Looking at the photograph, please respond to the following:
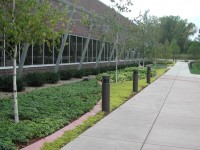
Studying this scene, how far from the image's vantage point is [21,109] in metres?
8.81

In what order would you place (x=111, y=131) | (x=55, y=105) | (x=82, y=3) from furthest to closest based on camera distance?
1. (x=82, y=3)
2. (x=55, y=105)
3. (x=111, y=131)

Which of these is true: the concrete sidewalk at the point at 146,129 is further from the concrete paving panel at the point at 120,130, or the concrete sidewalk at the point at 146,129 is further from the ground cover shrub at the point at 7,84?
the ground cover shrub at the point at 7,84

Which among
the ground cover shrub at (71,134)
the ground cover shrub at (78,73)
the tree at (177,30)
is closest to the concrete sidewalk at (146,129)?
the ground cover shrub at (71,134)

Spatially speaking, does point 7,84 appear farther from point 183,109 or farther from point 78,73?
point 78,73

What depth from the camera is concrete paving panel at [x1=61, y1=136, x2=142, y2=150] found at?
20.0 ft

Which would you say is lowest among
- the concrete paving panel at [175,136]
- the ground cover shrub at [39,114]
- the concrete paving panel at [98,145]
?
the concrete paving panel at [175,136]

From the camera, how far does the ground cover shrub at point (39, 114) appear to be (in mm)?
6418

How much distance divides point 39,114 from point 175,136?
315 centimetres

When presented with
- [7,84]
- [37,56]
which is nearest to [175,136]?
[7,84]

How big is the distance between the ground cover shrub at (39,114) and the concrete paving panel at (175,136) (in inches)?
78.2

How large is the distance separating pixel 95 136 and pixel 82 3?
18.8m

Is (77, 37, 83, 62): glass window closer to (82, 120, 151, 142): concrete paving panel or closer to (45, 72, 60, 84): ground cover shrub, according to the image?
(45, 72, 60, 84): ground cover shrub

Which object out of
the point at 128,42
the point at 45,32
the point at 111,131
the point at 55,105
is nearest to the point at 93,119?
the point at 111,131

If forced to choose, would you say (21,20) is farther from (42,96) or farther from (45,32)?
(42,96)
